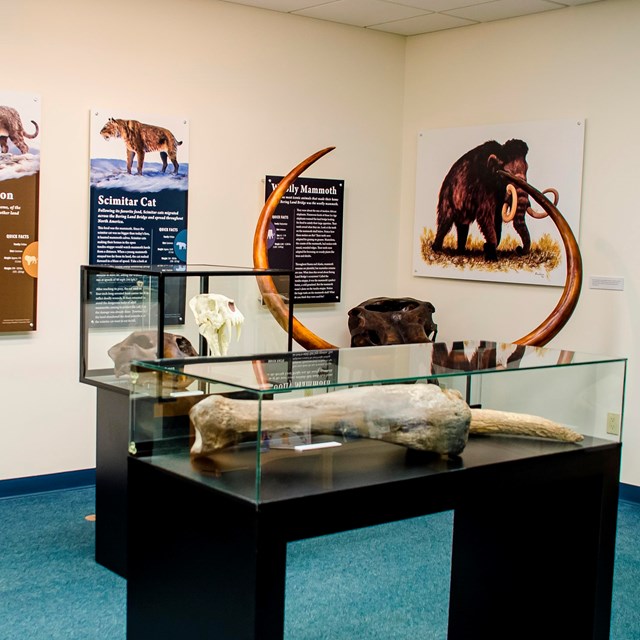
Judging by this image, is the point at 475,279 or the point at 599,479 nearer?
the point at 599,479

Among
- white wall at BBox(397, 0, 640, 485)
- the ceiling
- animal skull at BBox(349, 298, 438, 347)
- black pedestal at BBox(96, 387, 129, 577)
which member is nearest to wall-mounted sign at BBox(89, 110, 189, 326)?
the ceiling

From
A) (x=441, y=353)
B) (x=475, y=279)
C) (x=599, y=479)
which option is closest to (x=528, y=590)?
(x=599, y=479)

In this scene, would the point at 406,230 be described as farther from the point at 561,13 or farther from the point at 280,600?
the point at 280,600

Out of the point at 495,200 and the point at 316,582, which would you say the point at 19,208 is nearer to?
the point at 316,582

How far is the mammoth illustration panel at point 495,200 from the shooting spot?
16.4 feet

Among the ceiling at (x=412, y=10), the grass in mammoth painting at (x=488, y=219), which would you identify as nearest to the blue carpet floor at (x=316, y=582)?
the grass in mammoth painting at (x=488, y=219)

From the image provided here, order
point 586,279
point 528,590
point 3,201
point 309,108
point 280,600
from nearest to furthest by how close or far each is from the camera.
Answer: point 280,600 < point 528,590 < point 3,201 < point 586,279 < point 309,108

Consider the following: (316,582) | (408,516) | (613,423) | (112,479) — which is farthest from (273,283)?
(408,516)

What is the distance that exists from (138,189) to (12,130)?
69cm

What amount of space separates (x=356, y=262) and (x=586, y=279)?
1474mm

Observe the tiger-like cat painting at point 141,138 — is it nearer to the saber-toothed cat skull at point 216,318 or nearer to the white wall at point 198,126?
the white wall at point 198,126

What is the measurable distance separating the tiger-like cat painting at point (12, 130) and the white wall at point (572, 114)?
98.3 inches

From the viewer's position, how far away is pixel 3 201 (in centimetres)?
441

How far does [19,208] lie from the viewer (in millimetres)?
4461
